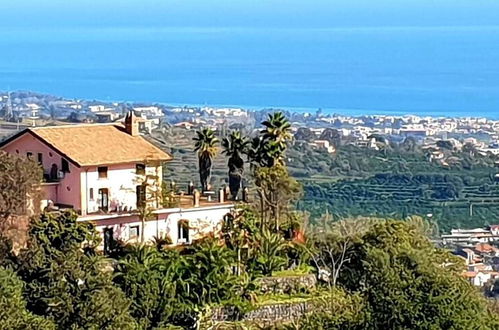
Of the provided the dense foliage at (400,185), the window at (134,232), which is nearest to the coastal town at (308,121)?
the dense foliage at (400,185)

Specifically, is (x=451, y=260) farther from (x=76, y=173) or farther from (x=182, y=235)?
(x=76, y=173)

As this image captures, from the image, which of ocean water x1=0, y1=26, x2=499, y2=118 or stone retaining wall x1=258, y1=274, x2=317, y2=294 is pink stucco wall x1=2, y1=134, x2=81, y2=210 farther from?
→ ocean water x1=0, y1=26, x2=499, y2=118

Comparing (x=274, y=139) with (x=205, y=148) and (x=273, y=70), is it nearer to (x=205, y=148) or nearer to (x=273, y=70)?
(x=205, y=148)

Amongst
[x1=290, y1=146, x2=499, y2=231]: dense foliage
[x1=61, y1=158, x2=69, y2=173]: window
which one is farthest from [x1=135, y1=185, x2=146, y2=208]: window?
[x1=290, y1=146, x2=499, y2=231]: dense foliage

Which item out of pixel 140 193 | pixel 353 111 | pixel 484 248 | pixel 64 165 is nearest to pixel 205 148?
pixel 140 193

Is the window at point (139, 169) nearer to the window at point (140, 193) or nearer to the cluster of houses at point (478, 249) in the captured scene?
the window at point (140, 193)

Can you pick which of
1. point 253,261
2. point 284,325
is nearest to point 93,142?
point 253,261
